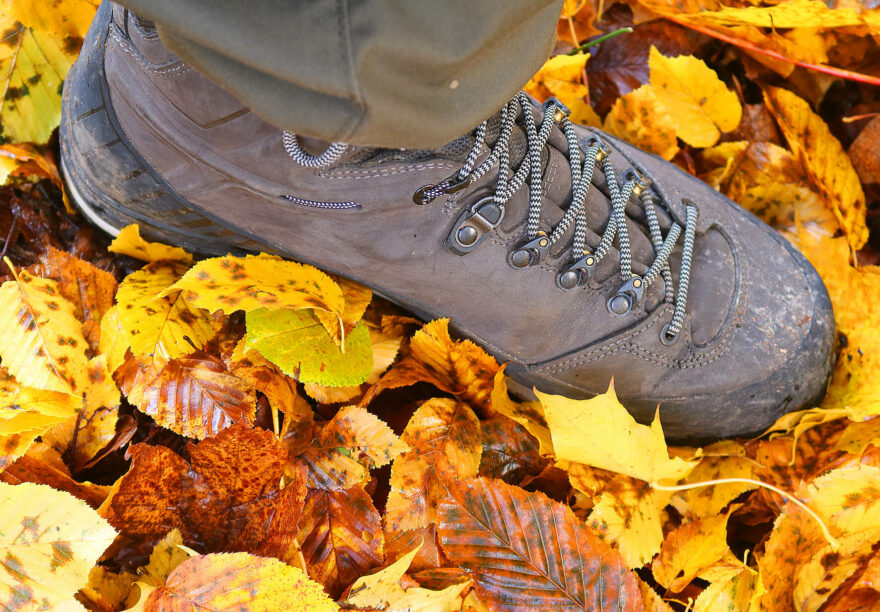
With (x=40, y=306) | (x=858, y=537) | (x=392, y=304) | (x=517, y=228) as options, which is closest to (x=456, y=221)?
(x=517, y=228)

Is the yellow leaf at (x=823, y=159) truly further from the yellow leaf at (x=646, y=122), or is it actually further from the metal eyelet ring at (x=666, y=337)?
the metal eyelet ring at (x=666, y=337)

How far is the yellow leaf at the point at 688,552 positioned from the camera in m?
0.93

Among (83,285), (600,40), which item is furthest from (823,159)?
(83,285)

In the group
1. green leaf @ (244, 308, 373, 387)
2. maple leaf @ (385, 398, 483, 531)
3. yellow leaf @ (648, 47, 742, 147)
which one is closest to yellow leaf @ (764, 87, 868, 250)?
yellow leaf @ (648, 47, 742, 147)

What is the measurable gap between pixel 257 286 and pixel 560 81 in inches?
29.6

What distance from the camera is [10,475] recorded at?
33.2 inches

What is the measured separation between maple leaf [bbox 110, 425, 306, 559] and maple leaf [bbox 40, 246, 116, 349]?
0.25 metres

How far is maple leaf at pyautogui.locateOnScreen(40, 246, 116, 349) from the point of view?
39.2 inches

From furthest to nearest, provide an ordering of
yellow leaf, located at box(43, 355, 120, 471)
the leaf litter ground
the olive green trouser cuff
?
yellow leaf, located at box(43, 355, 120, 471) → the leaf litter ground → the olive green trouser cuff

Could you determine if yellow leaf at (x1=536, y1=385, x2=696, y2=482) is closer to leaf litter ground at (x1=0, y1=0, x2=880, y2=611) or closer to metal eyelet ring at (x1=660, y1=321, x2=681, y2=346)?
leaf litter ground at (x1=0, y1=0, x2=880, y2=611)

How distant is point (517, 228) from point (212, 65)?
43 cm

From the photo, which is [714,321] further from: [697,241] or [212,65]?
[212,65]

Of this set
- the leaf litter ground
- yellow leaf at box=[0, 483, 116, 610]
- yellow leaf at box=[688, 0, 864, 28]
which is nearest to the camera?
yellow leaf at box=[0, 483, 116, 610]

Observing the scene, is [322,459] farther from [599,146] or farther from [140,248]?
[599,146]
